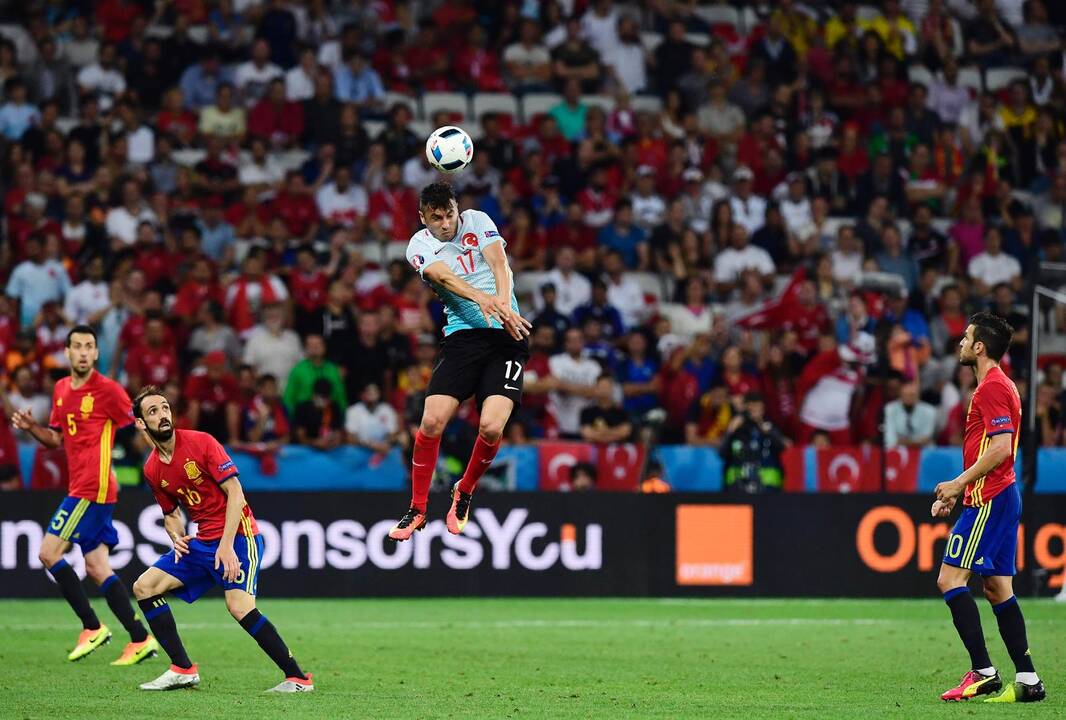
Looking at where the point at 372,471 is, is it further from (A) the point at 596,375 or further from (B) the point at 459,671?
(B) the point at 459,671

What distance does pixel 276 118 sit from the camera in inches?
884

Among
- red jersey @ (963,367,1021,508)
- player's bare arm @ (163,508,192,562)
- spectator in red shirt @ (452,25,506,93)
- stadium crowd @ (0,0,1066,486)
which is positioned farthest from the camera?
spectator in red shirt @ (452,25,506,93)

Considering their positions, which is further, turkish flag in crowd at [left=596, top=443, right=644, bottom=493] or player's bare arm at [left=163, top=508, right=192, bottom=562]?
turkish flag in crowd at [left=596, top=443, right=644, bottom=493]

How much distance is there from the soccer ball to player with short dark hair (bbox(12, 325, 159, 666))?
3349 millimetres

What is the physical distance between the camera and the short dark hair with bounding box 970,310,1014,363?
9992 mm

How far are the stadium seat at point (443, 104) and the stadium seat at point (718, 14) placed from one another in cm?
441

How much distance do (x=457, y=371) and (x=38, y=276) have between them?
10363mm

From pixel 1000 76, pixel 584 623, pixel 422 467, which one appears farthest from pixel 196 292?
pixel 1000 76

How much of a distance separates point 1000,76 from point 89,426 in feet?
58.5

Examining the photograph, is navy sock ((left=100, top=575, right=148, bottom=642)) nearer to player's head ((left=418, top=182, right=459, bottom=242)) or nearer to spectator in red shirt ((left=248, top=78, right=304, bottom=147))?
player's head ((left=418, top=182, right=459, bottom=242))

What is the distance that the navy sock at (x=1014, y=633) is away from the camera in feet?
32.9

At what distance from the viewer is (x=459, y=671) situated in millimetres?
11742

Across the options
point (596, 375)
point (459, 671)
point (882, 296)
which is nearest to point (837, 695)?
point (459, 671)

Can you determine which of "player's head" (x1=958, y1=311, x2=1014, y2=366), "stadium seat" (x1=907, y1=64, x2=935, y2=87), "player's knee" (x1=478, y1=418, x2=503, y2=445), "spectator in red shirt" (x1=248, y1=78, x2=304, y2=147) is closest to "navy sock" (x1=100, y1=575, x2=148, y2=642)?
"player's knee" (x1=478, y1=418, x2=503, y2=445)
